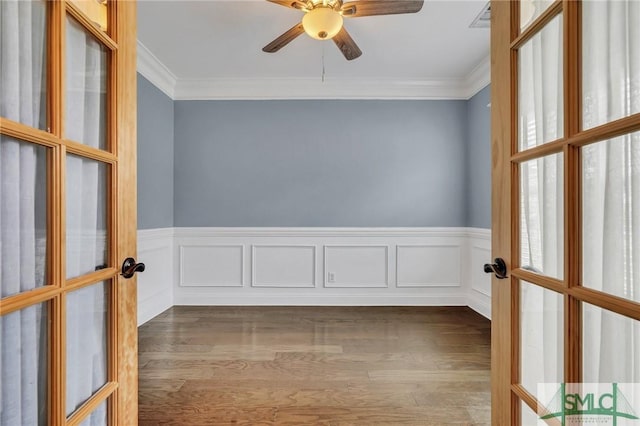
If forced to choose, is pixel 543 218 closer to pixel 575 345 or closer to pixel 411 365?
pixel 575 345

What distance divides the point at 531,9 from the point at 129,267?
1411 millimetres

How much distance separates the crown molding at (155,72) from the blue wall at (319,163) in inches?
8.5

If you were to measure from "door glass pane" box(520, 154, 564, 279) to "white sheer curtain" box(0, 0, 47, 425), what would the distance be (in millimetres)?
1225

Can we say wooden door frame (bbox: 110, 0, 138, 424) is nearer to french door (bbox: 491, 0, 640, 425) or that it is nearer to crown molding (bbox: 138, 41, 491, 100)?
french door (bbox: 491, 0, 640, 425)

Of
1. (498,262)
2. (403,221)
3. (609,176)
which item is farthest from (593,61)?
(403,221)

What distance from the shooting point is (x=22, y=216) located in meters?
0.69

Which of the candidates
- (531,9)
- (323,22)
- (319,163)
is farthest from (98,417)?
(319,163)

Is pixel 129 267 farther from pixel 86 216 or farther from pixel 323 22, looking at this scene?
pixel 323 22

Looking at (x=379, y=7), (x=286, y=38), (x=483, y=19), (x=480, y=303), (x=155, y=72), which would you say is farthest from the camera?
(x=480, y=303)

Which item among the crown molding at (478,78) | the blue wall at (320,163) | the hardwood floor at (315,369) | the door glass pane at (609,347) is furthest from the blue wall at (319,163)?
the door glass pane at (609,347)

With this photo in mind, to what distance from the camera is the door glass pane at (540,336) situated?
794mm

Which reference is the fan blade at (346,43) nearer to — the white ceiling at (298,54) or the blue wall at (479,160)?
the white ceiling at (298,54)

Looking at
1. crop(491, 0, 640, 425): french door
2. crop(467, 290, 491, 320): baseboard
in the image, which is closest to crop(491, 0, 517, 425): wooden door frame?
crop(491, 0, 640, 425): french door

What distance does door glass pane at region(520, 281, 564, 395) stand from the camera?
2.61ft
